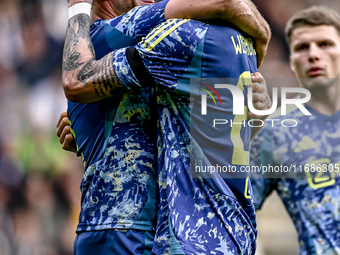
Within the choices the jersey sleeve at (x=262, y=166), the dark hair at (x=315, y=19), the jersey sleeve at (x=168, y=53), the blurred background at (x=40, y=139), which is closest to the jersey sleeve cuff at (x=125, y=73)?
the jersey sleeve at (x=168, y=53)

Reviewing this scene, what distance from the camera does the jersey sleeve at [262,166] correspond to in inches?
124

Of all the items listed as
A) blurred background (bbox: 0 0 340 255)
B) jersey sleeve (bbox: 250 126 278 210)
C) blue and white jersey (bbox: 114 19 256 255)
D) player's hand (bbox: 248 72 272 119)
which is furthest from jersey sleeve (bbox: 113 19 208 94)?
blurred background (bbox: 0 0 340 255)

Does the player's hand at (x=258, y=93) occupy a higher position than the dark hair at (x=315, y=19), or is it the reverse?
the dark hair at (x=315, y=19)

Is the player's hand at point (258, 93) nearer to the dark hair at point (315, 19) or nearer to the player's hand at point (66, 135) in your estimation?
the player's hand at point (66, 135)

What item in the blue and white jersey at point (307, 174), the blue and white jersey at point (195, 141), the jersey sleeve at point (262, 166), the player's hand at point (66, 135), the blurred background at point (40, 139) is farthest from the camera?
the blurred background at point (40, 139)

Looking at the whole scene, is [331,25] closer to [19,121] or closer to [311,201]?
[311,201]

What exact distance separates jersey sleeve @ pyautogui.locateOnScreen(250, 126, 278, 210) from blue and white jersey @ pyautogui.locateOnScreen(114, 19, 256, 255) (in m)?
1.39

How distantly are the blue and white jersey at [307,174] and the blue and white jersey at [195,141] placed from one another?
1.37m

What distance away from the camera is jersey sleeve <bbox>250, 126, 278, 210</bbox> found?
10.4 feet

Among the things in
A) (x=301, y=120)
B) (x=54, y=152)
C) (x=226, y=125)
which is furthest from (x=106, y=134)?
(x=54, y=152)

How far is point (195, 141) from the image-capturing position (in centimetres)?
170

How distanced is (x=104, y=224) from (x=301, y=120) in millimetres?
2149

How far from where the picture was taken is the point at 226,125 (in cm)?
179

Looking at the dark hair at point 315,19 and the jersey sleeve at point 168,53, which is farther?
the dark hair at point 315,19
